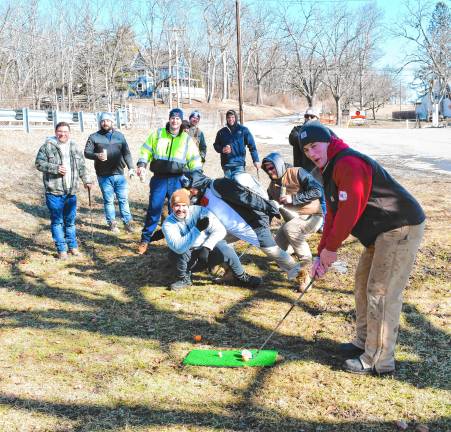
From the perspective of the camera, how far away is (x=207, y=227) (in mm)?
5570

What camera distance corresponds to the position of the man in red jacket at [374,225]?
3396mm

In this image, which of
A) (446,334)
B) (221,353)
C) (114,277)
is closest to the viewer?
(221,353)

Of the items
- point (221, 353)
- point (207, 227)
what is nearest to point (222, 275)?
point (207, 227)

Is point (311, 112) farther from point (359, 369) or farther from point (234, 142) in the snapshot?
point (359, 369)

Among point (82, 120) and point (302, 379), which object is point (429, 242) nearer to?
point (302, 379)

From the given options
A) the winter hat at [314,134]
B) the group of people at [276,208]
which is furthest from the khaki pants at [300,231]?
the winter hat at [314,134]

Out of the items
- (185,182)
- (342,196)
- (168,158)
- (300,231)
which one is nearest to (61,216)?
(168,158)

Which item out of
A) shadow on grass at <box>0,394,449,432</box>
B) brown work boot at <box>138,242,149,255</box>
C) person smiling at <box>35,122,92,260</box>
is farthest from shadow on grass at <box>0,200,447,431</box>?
person smiling at <box>35,122,92,260</box>

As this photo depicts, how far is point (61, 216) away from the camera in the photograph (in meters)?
6.73

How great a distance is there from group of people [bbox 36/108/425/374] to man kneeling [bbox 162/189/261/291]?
11mm

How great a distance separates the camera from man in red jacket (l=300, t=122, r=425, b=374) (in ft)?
11.1

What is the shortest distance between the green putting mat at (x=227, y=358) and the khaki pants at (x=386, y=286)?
2.29 feet

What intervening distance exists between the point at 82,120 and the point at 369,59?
168 ft

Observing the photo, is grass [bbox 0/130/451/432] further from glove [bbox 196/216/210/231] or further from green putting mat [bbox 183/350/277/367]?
glove [bbox 196/216/210/231]
